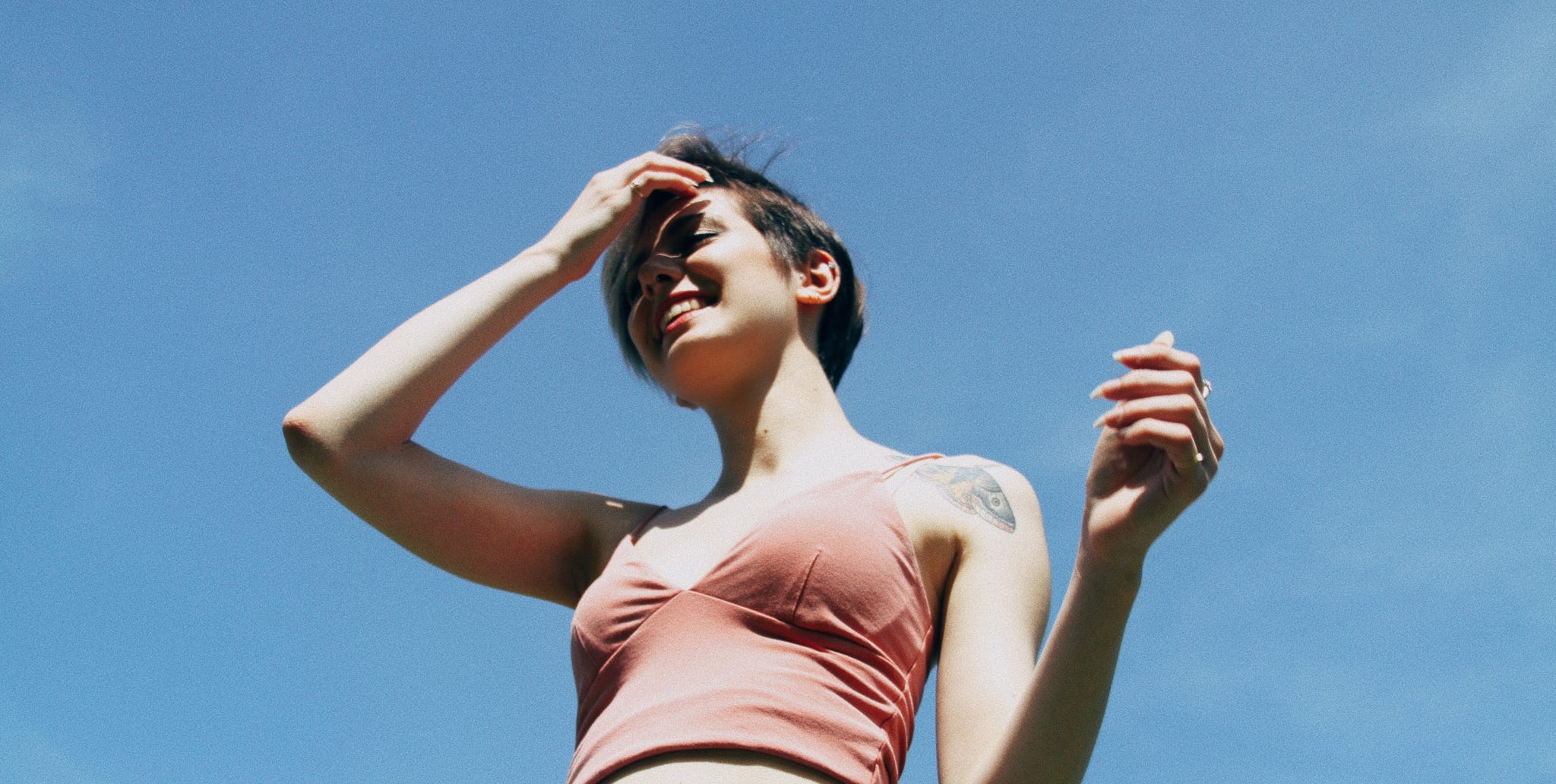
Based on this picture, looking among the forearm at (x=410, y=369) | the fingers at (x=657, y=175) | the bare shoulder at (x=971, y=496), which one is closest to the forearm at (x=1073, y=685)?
the bare shoulder at (x=971, y=496)

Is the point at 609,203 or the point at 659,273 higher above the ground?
the point at 609,203

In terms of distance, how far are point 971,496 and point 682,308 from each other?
3.41 ft

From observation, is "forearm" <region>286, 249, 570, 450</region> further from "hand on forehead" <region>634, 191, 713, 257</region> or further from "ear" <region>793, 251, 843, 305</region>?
"ear" <region>793, 251, 843, 305</region>

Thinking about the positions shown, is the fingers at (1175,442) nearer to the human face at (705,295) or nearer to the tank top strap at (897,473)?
the tank top strap at (897,473)

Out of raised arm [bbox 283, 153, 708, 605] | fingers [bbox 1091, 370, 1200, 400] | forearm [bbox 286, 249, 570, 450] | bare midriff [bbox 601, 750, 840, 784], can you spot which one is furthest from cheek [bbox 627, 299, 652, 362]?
fingers [bbox 1091, 370, 1200, 400]

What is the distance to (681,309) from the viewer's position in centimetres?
389

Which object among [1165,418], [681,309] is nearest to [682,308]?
[681,309]

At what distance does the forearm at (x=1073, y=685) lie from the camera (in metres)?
2.35

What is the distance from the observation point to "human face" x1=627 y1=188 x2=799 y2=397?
12.5 ft

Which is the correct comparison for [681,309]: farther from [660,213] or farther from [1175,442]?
[1175,442]

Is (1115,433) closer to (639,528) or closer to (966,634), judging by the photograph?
(966,634)

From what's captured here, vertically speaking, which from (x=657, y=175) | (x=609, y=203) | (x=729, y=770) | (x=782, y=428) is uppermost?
(x=657, y=175)

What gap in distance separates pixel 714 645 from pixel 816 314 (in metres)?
1.48

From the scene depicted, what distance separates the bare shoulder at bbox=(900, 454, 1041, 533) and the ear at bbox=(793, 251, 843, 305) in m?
0.80
